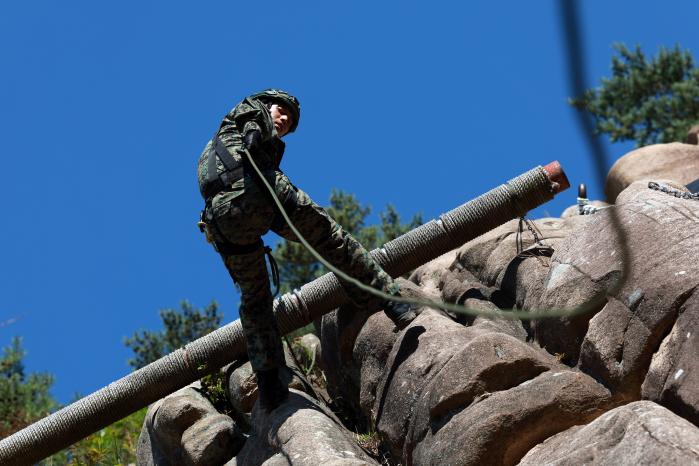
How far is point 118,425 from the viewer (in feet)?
43.1

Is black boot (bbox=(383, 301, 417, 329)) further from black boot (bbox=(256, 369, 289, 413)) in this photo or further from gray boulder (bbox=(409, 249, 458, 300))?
gray boulder (bbox=(409, 249, 458, 300))

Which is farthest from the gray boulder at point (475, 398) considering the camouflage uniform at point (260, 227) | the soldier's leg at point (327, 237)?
the camouflage uniform at point (260, 227)

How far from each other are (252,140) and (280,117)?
0.76 metres

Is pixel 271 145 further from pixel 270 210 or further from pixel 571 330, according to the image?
pixel 571 330

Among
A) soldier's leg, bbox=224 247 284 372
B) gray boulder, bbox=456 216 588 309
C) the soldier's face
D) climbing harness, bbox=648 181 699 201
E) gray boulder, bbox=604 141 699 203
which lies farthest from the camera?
gray boulder, bbox=604 141 699 203

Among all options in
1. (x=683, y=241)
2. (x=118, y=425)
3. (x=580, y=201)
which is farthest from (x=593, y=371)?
(x=118, y=425)

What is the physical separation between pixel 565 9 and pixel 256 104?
20.7ft

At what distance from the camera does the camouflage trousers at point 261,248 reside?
7.65 m

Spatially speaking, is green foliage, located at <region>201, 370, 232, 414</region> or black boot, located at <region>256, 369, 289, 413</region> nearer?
black boot, located at <region>256, 369, 289, 413</region>

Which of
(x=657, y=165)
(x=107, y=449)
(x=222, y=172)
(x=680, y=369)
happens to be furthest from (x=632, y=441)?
(x=657, y=165)

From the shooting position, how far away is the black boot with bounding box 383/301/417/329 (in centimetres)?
829

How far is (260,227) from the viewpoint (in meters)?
7.79

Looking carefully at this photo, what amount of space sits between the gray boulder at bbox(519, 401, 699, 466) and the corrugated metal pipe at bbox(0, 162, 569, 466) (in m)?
4.22

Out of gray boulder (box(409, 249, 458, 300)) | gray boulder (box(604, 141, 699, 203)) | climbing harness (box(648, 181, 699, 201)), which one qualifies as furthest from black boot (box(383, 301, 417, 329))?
gray boulder (box(604, 141, 699, 203))
